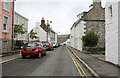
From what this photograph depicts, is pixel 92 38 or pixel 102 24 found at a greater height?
pixel 102 24

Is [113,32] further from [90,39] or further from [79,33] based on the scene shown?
[79,33]

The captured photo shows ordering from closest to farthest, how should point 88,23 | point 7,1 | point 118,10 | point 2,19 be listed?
point 118,10, point 2,19, point 7,1, point 88,23

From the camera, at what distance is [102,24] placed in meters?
20.6

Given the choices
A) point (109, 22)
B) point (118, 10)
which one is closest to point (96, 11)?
point (109, 22)

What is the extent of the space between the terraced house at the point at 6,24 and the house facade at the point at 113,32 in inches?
484

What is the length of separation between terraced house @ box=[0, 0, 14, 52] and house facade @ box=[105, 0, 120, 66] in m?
12.3

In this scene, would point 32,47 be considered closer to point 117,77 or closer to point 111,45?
point 111,45

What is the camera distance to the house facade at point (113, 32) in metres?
8.34

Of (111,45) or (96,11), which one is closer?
(111,45)

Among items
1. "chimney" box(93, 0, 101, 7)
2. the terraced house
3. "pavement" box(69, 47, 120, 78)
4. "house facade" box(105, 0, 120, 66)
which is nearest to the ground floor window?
the terraced house

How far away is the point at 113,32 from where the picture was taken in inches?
355

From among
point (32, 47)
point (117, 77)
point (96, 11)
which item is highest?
point (96, 11)

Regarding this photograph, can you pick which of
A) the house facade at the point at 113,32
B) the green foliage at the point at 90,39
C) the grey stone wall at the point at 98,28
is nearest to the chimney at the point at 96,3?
the grey stone wall at the point at 98,28

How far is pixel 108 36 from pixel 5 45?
42.5 ft
